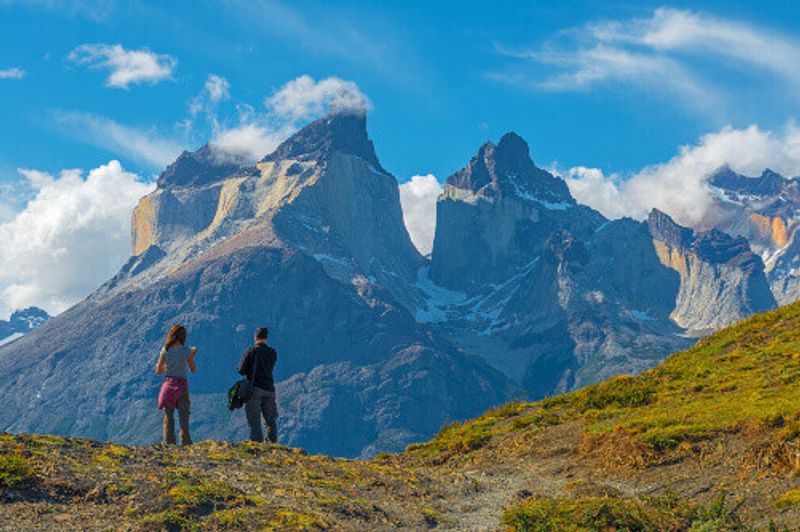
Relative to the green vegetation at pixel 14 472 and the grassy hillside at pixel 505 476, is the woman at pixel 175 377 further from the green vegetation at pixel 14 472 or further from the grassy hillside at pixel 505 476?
the green vegetation at pixel 14 472

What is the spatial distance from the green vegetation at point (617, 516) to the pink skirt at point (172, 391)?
12.1m

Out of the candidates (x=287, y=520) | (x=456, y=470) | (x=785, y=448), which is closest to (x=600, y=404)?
(x=456, y=470)

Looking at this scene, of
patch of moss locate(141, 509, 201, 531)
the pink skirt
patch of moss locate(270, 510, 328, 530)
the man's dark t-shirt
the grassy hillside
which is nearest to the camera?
patch of moss locate(141, 509, 201, 531)

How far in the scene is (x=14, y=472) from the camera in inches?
837

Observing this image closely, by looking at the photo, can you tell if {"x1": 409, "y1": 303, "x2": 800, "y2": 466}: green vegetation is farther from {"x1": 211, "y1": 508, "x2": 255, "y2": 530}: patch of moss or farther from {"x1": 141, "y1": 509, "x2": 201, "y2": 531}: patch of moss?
{"x1": 141, "y1": 509, "x2": 201, "y2": 531}: patch of moss

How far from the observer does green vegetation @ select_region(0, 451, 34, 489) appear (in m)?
20.9

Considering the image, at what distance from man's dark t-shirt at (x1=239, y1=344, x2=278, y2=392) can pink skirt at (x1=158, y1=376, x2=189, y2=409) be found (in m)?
2.39

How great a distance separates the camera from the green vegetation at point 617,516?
849 inches

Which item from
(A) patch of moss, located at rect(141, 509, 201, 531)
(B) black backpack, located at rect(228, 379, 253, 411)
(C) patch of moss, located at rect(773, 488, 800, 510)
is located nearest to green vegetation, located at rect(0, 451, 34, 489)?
(A) patch of moss, located at rect(141, 509, 201, 531)

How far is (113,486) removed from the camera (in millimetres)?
22031

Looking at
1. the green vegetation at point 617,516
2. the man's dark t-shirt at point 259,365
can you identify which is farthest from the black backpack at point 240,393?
the green vegetation at point 617,516

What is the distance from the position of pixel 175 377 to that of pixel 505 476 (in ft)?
35.2

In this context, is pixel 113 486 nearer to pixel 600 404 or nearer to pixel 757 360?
pixel 600 404

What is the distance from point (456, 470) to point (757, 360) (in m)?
14.3
